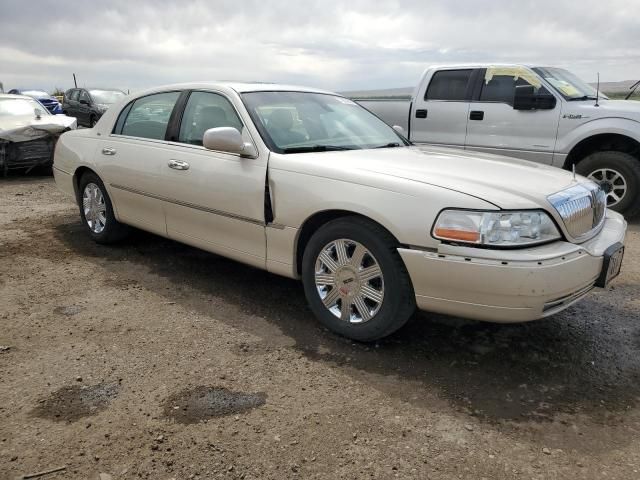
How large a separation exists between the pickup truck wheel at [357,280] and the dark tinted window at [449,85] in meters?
5.00

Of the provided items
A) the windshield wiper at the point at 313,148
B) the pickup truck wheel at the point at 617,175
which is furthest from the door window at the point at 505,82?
the windshield wiper at the point at 313,148

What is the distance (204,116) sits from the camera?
4191mm

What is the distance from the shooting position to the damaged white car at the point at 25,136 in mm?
9391

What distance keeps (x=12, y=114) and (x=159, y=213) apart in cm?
738

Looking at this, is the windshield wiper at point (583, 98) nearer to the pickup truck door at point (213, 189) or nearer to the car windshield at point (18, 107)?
the pickup truck door at point (213, 189)

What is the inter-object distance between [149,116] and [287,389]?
2880mm

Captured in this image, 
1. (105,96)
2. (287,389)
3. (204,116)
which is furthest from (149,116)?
(105,96)

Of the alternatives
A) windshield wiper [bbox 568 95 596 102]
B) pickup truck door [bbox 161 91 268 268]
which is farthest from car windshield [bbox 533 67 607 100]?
pickup truck door [bbox 161 91 268 268]

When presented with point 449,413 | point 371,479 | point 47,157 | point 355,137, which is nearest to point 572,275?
point 449,413

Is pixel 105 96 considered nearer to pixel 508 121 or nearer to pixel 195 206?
pixel 508 121

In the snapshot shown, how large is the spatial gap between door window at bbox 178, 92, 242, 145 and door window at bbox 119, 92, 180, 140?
0.22 metres

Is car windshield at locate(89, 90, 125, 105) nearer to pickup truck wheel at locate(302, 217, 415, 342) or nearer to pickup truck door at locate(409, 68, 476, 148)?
pickup truck door at locate(409, 68, 476, 148)

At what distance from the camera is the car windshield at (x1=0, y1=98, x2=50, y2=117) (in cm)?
1011

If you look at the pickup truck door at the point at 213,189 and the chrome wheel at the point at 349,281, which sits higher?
the pickup truck door at the point at 213,189
